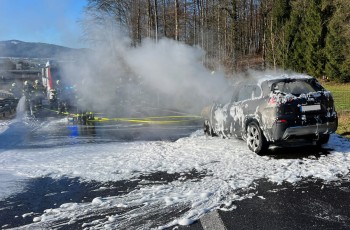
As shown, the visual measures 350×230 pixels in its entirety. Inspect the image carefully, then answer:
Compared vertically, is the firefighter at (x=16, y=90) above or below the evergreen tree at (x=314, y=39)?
below

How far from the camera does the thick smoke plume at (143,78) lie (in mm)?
17547

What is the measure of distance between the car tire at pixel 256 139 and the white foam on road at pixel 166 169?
0.17 metres

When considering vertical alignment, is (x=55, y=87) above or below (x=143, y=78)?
below

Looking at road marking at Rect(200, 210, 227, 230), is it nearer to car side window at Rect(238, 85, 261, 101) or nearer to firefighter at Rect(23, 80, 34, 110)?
car side window at Rect(238, 85, 261, 101)

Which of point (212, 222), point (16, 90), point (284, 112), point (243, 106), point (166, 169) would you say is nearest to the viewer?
point (212, 222)

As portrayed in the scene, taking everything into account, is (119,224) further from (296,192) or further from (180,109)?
(180,109)

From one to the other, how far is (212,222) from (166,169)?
258cm

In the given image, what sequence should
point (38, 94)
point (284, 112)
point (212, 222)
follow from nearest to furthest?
point (212, 222) < point (284, 112) < point (38, 94)

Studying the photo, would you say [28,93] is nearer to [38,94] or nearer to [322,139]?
[38,94]

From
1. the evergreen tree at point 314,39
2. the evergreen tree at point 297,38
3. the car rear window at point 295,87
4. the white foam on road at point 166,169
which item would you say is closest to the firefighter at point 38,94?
the white foam on road at point 166,169

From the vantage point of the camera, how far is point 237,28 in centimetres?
3403

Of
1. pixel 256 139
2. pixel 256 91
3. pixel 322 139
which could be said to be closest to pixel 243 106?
pixel 256 91

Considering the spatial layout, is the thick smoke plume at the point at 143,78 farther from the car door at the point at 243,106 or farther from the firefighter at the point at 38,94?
the car door at the point at 243,106

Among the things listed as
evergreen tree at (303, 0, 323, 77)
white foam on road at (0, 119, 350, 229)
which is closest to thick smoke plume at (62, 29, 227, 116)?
white foam on road at (0, 119, 350, 229)
